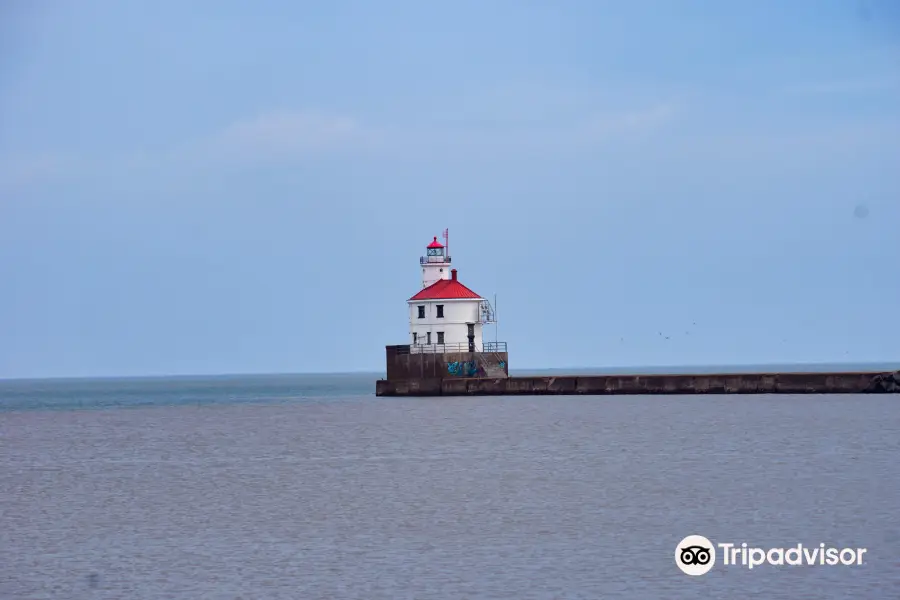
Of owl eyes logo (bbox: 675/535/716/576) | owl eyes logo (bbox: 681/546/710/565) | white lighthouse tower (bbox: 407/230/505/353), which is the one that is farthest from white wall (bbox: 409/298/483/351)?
owl eyes logo (bbox: 681/546/710/565)

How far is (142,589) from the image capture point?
20781 millimetres

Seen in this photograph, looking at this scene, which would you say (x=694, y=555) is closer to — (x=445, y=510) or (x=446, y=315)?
(x=445, y=510)

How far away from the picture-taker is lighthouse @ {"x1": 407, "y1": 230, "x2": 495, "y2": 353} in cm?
6266

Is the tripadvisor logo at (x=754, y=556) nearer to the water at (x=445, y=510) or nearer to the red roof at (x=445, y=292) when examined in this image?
the water at (x=445, y=510)

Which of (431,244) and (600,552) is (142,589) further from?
(431,244)

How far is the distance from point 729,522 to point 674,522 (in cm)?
99

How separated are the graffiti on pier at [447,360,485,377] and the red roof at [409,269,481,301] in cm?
338

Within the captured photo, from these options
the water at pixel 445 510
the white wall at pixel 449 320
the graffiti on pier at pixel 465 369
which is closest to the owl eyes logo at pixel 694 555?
the water at pixel 445 510

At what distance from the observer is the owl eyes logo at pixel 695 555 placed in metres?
21.2

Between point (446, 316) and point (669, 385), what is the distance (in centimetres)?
1320

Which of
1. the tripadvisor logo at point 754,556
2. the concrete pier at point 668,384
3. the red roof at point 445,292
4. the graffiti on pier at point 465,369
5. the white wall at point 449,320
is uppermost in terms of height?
the red roof at point 445,292

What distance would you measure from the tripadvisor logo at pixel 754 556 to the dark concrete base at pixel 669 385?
41055 millimetres

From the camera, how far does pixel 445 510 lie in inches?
1124

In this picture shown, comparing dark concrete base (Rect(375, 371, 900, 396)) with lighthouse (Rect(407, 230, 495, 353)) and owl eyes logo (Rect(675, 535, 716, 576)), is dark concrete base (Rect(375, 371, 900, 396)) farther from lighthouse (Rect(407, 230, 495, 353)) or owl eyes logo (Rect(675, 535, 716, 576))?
owl eyes logo (Rect(675, 535, 716, 576))
